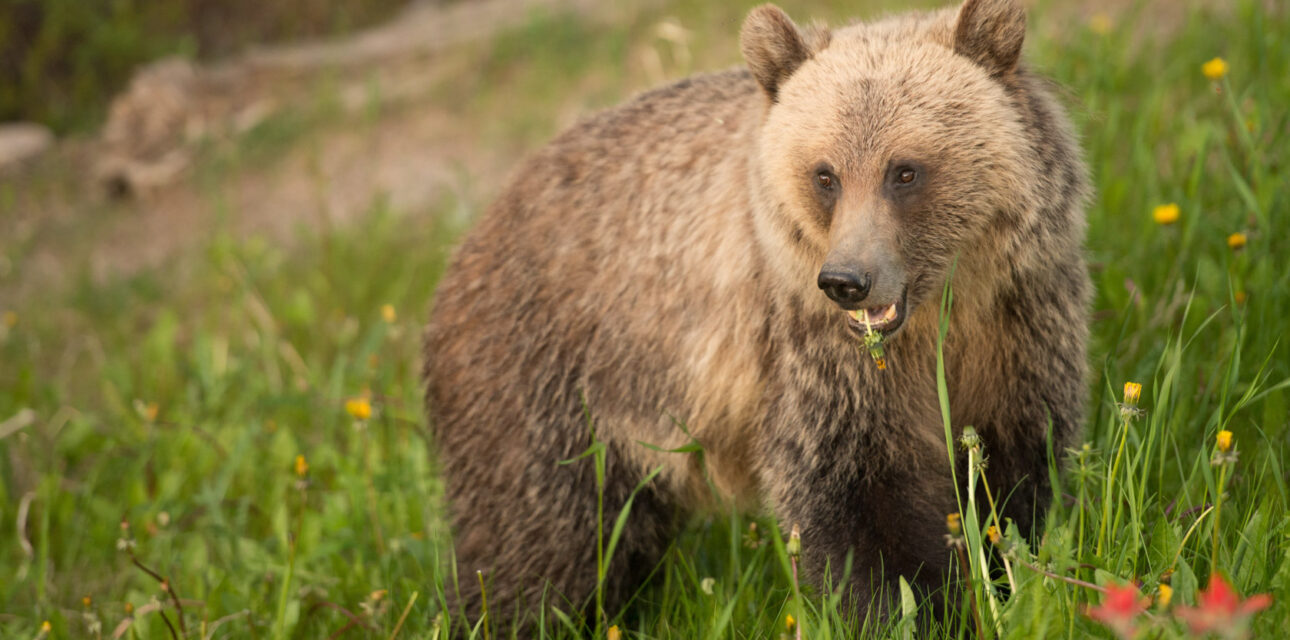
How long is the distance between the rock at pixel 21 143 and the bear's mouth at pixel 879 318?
816cm

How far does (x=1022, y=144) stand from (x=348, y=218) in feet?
17.1

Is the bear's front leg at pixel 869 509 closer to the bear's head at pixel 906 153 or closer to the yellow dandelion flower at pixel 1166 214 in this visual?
the bear's head at pixel 906 153

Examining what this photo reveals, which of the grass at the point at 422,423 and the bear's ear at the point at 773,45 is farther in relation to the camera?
the bear's ear at the point at 773,45

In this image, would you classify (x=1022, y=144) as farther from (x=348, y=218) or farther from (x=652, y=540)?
(x=348, y=218)

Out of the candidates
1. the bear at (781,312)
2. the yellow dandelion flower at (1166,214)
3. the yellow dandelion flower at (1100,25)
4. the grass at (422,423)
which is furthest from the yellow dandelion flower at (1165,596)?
the yellow dandelion flower at (1100,25)

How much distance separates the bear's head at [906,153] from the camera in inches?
102

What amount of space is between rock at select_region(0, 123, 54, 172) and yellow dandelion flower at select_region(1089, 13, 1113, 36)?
752cm

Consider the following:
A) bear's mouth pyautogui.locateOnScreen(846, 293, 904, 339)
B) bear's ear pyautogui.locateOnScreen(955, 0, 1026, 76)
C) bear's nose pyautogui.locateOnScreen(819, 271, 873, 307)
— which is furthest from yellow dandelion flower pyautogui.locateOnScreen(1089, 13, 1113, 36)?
bear's nose pyautogui.locateOnScreen(819, 271, 873, 307)

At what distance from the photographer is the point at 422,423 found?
4.73 m

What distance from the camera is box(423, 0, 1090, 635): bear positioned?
265 centimetres

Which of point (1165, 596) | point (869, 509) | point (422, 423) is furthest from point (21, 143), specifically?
point (1165, 596)

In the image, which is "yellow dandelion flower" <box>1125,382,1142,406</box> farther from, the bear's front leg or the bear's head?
the bear's front leg

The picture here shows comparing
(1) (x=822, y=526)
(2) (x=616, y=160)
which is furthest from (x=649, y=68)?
(1) (x=822, y=526)

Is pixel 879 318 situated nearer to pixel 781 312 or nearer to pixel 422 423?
pixel 781 312
